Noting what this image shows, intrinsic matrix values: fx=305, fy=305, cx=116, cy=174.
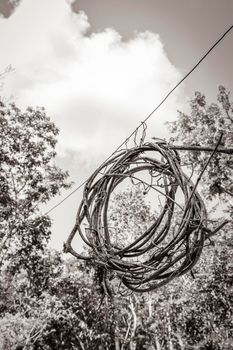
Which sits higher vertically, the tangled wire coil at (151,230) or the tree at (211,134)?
the tree at (211,134)

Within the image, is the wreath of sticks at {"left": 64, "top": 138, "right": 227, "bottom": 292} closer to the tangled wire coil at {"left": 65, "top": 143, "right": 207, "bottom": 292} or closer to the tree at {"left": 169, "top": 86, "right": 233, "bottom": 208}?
the tangled wire coil at {"left": 65, "top": 143, "right": 207, "bottom": 292}

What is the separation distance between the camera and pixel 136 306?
19.1 metres

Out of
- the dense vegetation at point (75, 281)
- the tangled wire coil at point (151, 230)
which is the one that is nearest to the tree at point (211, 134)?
the dense vegetation at point (75, 281)

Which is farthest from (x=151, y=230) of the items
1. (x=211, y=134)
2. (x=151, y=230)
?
(x=211, y=134)

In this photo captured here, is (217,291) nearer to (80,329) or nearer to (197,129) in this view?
(80,329)

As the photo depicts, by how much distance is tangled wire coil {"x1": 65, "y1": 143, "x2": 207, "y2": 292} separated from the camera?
3.25 metres

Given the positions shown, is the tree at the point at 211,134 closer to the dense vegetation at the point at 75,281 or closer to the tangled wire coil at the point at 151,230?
the dense vegetation at the point at 75,281

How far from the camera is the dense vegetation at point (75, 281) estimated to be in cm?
1431

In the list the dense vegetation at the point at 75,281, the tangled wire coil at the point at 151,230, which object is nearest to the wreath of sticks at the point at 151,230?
the tangled wire coil at the point at 151,230

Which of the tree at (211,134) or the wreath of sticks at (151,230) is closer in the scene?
the wreath of sticks at (151,230)

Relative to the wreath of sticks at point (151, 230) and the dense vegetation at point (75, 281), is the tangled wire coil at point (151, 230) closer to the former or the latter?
the wreath of sticks at point (151, 230)

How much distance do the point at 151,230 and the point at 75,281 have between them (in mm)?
14198

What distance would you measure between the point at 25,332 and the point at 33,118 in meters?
9.99

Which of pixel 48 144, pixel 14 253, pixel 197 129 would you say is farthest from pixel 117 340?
pixel 197 129
